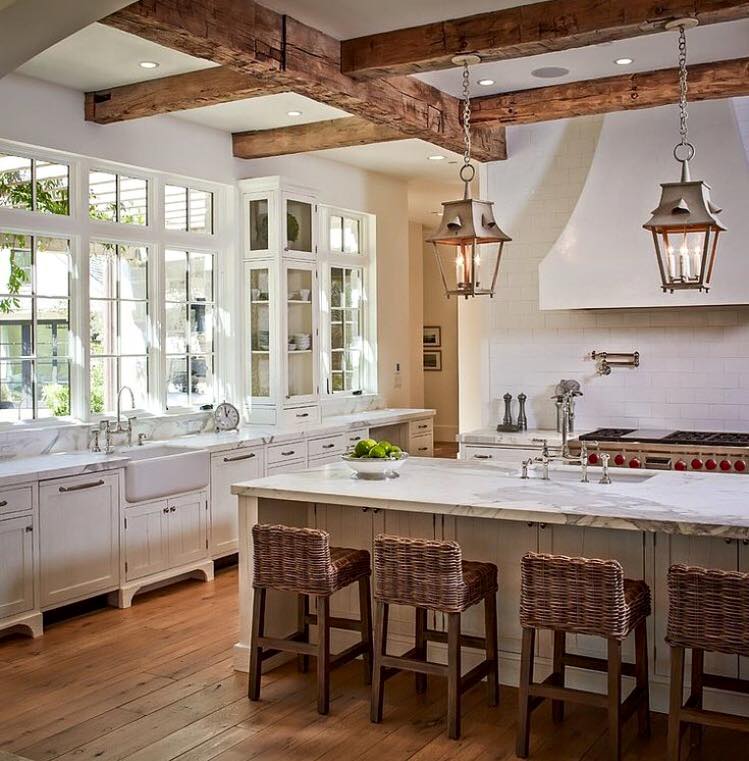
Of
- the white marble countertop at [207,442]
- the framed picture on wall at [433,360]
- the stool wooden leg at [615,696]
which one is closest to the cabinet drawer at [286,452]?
the white marble countertop at [207,442]

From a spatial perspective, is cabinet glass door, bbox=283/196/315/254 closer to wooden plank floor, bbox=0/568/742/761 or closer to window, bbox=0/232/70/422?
window, bbox=0/232/70/422

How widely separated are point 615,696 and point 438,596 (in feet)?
2.40

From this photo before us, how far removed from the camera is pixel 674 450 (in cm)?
599

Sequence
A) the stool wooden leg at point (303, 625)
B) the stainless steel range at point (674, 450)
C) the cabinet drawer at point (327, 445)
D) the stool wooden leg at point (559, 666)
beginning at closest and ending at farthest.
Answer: the stool wooden leg at point (559, 666)
the stool wooden leg at point (303, 625)
the stainless steel range at point (674, 450)
the cabinet drawer at point (327, 445)

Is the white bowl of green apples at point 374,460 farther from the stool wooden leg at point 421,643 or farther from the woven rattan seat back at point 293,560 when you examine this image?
the stool wooden leg at point 421,643

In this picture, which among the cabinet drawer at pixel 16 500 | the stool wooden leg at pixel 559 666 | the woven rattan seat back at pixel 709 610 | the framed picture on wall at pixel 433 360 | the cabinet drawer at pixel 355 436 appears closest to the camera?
the woven rattan seat back at pixel 709 610

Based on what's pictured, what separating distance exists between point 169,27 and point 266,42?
64cm

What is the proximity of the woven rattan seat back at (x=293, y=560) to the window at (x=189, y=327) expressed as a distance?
3079 mm

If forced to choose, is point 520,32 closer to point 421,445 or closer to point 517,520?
point 517,520

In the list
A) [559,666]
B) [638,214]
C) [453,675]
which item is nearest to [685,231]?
[559,666]

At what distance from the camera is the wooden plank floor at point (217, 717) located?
3.62 m

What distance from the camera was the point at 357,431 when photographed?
309 inches

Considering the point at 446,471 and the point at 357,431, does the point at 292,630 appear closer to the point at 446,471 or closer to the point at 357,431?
the point at 446,471

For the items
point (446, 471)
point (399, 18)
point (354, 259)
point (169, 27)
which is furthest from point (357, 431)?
point (169, 27)
